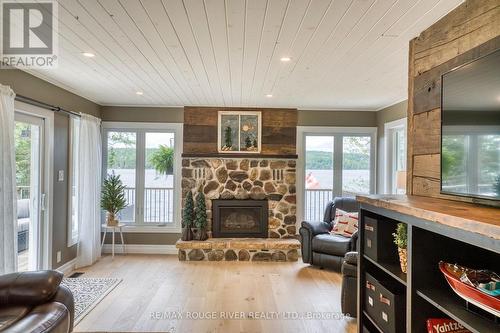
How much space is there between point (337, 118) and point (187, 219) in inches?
124

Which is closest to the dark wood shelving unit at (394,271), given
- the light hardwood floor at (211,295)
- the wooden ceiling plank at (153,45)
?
the light hardwood floor at (211,295)

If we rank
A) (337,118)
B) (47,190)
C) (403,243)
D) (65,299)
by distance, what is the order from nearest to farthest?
(403,243), (65,299), (47,190), (337,118)

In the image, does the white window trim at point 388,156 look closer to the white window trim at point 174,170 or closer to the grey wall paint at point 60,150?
the white window trim at point 174,170

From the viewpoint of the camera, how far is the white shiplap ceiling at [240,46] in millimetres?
2051

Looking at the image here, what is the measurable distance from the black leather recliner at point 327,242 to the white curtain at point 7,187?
12.1 feet

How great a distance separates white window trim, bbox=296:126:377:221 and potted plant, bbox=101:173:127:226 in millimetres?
3030

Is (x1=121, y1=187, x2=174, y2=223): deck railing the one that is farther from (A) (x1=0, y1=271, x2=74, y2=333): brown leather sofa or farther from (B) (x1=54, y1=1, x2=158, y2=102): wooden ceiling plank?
(A) (x1=0, y1=271, x2=74, y2=333): brown leather sofa

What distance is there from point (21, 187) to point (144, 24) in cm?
265

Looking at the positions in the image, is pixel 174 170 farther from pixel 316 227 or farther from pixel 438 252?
pixel 438 252

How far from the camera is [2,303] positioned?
2.19 m

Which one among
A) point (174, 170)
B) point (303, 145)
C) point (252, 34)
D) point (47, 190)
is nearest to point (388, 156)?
point (303, 145)

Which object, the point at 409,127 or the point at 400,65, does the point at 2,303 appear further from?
the point at 400,65

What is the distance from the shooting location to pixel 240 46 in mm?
2693

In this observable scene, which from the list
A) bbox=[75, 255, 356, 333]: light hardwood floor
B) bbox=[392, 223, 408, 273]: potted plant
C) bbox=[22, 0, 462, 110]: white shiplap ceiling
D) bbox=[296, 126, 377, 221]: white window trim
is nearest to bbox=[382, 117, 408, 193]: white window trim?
bbox=[296, 126, 377, 221]: white window trim
